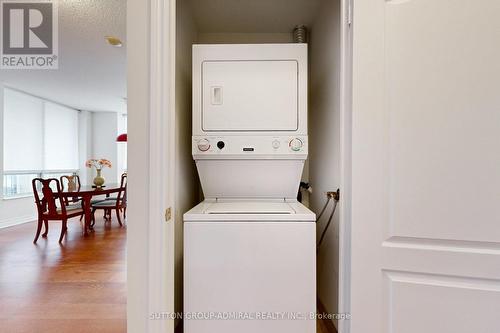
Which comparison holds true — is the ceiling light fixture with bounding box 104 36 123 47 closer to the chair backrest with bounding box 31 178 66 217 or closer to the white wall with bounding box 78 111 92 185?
the chair backrest with bounding box 31 178 66 217

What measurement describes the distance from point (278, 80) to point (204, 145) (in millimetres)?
634

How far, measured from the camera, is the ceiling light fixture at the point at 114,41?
8.93 feet

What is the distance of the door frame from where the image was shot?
1.06m

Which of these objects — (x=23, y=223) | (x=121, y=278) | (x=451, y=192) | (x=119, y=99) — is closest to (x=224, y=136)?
(x=451, y=192)

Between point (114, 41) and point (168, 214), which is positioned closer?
point (168, 214)

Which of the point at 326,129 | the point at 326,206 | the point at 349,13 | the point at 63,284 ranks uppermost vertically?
the point at 349,13

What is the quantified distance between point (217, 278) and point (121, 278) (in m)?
1.78

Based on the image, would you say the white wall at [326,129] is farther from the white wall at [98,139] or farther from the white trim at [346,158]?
the white wall at [98,139]

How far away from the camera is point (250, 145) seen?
1526 millimetres

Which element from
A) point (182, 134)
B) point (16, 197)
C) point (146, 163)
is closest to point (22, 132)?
point (16, 197)

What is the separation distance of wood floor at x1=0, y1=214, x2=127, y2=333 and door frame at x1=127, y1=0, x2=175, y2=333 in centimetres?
96

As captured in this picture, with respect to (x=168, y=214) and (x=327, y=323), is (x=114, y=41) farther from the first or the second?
(x=327, y=323)

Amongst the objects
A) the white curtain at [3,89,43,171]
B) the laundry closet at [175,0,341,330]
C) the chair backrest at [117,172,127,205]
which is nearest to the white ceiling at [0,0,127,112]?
the white curtain at [3,89,43,171]

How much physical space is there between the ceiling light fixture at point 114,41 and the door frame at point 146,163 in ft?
6.82
